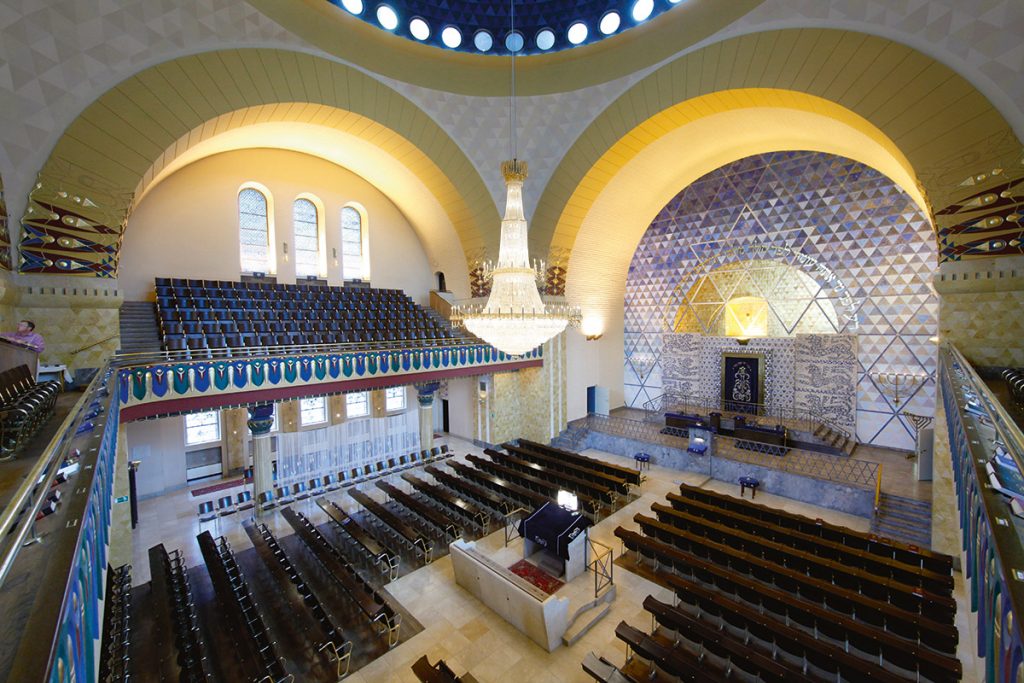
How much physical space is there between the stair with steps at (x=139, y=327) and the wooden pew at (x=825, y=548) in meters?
12.5

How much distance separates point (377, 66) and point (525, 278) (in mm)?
8104

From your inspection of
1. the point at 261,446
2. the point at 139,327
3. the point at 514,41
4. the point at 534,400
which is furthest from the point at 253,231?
the point at 534,400

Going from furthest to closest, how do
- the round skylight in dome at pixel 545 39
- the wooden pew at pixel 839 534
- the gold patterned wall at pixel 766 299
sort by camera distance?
Answer: the gold patterned wall at pixel 766 299 → the round skylight in dome at pixel 545 39 → the wooden pew at pixel 839 534

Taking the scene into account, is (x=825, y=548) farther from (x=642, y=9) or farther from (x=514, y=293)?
(x=642, y=9)

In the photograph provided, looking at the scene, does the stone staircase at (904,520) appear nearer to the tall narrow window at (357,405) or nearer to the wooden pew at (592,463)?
the wooden pew at (592,463)

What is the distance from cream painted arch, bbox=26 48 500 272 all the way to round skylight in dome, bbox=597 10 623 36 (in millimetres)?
5103

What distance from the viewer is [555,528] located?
770 cm

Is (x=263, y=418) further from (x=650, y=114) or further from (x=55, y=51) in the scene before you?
(x=650, y=114)

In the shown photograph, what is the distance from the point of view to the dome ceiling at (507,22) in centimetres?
1148

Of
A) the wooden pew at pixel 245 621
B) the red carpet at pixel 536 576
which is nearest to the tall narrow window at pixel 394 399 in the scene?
the wooden pew at pixel 245 621

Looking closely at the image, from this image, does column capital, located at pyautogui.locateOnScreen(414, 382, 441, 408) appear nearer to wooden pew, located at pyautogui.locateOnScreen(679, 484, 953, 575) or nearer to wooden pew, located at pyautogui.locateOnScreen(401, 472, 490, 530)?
wooden pew, located at pyautogui.locateOnScreen(401, 472, 490, 530)

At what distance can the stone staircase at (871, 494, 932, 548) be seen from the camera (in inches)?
337

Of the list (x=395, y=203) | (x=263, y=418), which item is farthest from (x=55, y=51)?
(x=395, y=203)

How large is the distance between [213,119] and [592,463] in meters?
12.2
